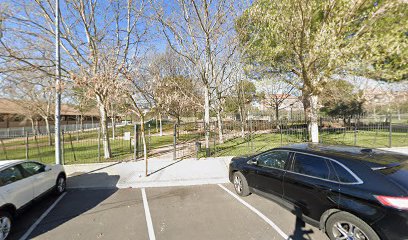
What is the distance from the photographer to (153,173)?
7559 millimetres

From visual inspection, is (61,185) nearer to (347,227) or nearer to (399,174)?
(347,227)

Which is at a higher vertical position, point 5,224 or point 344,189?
point 344,189

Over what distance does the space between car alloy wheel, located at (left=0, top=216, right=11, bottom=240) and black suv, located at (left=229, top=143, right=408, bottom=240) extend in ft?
16.9

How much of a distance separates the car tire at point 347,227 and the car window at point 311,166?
0.62 metres

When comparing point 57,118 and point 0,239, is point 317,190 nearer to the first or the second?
point 0,239

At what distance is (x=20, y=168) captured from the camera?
4648mm

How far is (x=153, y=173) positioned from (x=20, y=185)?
3.90 m

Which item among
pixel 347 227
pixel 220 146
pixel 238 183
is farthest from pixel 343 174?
pixel 220 146

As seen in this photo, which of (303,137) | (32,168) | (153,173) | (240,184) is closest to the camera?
(32,168)

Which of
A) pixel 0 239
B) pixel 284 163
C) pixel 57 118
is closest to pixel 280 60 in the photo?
pixel 284 163

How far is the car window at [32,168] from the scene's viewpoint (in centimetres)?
478

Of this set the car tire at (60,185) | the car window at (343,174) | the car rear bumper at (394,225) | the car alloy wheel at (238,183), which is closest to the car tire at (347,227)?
the car rear bumper at (394,225)

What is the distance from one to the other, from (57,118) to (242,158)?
719 cm

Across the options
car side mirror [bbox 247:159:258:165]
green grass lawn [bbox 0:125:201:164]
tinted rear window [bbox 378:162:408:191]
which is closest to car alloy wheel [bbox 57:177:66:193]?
green grass lawn [bbox 0:125:201:164]
